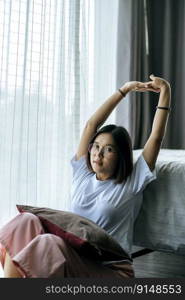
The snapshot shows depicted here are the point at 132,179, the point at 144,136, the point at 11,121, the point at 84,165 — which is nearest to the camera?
the point at 132,179

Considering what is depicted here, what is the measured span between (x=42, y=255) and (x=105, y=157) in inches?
23.9

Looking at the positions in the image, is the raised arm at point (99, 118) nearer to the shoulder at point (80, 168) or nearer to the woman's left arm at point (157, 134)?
the shoulder at point (80, 168)

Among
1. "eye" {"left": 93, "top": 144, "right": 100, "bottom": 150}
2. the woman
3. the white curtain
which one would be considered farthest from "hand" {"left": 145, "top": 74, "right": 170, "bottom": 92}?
the white curtain

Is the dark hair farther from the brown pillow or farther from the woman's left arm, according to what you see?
the brown pillow

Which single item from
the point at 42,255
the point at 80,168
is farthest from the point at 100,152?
the point at 42,255

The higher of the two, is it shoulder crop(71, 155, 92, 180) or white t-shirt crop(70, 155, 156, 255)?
shoulder crop(71, 155, 92, 180)

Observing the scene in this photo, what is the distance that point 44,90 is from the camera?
2189mm

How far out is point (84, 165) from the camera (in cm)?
179

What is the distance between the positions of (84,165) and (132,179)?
23 centimetres

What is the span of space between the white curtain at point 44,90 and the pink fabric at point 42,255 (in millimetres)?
769

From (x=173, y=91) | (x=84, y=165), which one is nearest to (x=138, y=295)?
(x=84, y=165)

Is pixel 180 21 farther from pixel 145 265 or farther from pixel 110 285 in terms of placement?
pixel 110 285

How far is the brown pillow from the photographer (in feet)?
4.16

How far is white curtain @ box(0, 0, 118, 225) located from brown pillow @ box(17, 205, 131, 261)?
0.74 metres
